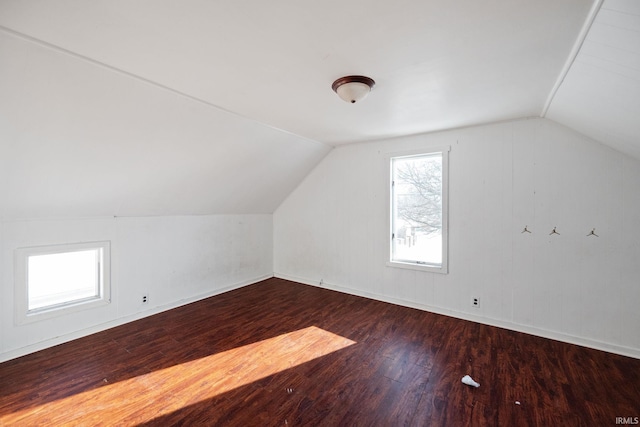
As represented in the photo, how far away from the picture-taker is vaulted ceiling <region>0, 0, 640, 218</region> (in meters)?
1.40

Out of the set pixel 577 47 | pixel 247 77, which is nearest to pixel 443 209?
pixel 577 47

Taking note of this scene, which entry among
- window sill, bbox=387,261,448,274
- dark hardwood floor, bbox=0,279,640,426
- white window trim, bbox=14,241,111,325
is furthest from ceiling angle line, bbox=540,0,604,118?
white window trim, bbox=14,241,111,325

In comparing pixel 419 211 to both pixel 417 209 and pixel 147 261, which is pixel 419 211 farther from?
pixel 147 261

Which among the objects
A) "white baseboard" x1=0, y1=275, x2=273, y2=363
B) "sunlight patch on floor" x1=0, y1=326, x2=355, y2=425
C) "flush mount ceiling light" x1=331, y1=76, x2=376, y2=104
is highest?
"flush mount ceiling light" x1=331, y1=76, x2=376, y2=104

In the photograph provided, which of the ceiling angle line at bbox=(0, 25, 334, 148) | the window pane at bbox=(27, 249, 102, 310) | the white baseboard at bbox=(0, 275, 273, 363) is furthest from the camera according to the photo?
the window pane at bbox=(27, 249, 102, 310)

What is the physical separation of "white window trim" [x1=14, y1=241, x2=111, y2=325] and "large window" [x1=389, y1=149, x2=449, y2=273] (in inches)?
143

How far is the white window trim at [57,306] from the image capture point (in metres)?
2.60

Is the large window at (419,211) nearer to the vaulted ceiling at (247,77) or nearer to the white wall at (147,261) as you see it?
the vaulted ceiling at (247,77)

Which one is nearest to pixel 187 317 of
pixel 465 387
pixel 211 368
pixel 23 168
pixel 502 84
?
pixel 211 368

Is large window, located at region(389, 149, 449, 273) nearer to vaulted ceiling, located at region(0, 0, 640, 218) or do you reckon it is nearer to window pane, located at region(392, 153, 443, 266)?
window pane, located at region(392, 153, 443, 266)

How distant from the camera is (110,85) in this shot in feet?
6.50

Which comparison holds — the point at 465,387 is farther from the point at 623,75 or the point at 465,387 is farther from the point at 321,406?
the point at 623,75

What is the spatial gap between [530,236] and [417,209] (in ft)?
4.29

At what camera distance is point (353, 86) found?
6.85 feet
